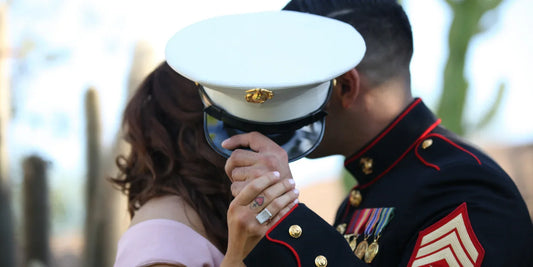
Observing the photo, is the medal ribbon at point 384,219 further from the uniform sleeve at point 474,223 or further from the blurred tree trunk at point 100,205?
the blurred tree trunk at point 100,205

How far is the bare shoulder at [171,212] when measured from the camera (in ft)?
7.50

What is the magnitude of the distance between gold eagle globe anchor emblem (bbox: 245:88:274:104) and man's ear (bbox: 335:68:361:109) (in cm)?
69

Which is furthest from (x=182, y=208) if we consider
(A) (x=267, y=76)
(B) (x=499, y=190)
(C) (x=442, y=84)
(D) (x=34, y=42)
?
(D) (x=34, y=42)

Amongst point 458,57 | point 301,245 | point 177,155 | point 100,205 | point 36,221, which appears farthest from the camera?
point 458,57

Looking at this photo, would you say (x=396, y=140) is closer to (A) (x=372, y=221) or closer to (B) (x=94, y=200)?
(A) (x=372, y=221)

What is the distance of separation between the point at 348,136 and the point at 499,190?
26.3 inches

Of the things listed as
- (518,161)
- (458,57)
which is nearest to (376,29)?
(458,57)

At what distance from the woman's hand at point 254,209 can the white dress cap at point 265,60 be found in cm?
23

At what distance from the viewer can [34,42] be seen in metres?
11.0

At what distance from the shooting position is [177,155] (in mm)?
2420

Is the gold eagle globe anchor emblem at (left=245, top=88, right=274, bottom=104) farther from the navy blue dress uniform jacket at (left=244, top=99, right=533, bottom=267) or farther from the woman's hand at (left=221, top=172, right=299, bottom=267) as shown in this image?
the navy blue dress uniform jacket at (left=244, top=99, right=533, bottom=267)

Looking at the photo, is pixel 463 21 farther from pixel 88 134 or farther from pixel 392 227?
pixel 392 227

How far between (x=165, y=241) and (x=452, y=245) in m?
0.88

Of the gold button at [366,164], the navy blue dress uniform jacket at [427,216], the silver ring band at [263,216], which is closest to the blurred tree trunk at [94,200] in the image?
the gold button at [366,164]
